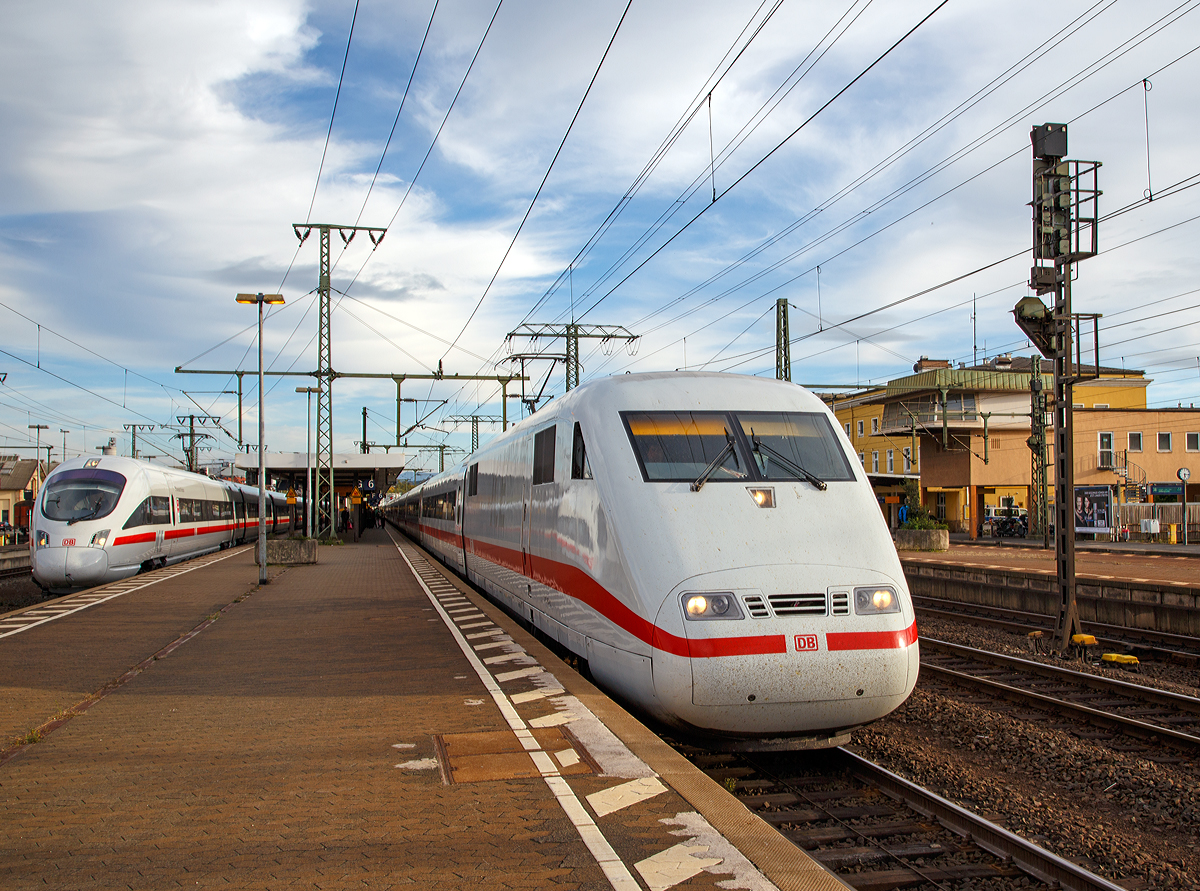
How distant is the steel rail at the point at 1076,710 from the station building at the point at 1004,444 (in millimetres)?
32836

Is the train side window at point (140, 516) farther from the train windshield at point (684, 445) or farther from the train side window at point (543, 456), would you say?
the train windshield at point (684, 445)

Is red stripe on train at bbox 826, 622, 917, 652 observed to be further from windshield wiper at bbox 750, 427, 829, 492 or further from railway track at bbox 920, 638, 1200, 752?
railway track at bbox 920, 638, 1200, 752

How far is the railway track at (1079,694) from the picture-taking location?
807 centimetres

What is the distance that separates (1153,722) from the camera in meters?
8.41

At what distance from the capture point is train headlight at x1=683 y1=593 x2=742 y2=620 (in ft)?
19.9

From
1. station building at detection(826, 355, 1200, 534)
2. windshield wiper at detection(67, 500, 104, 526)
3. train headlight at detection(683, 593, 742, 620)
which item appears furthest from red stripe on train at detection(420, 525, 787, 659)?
station building at detection(826, 355, 1200, 534)

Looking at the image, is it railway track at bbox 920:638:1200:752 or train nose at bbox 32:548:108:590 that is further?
train nose at bbox 32:548:108:590

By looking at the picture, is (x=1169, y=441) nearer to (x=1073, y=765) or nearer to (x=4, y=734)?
(x=1073, y=765)

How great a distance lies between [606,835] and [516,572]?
764 cm

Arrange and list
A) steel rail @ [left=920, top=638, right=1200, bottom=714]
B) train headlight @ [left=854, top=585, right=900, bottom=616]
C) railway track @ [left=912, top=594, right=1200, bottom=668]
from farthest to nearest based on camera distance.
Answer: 1. railway track @ [left=912, top=594, right=1200, bottom=668]
2. steel rail @ [left=920, top=638, right=1200, bottom=714]
3. train headlight @ [left=854, top=585, right=900, bottom=616]

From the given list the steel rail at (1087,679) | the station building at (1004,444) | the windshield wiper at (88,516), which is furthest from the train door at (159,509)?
the station building at (1004,444)

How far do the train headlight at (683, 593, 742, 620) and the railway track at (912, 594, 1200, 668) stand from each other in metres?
8.78

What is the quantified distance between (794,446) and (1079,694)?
4825 millimetres

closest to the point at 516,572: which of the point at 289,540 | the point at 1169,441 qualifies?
the point at 289,540
